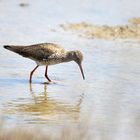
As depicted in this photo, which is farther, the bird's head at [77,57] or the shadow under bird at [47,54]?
the bird's head at [77,57]

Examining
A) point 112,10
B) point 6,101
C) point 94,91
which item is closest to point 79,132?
point 6,101

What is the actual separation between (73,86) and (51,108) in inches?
57.3

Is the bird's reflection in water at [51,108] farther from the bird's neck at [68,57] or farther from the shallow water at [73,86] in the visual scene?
the bird's neck at [68,57]

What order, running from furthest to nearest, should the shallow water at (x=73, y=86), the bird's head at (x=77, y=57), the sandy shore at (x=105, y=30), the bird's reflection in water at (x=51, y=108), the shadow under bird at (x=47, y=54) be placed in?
1. the sandy shore at (x=105, y=30)
2. the bird's head at (x=77, y=57)
3. the shadow under bird at (x=47, y=54)
4. the bird's reflection in water at (x=51, y=108)
5. the shallow water at (x=73, y=86)

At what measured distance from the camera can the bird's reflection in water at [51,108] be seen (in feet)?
31.8

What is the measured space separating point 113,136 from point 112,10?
9674mm

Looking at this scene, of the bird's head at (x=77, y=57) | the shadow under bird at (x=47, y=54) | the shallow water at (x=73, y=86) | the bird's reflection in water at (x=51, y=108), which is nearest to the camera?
the shallow water at (x=73, y=86)

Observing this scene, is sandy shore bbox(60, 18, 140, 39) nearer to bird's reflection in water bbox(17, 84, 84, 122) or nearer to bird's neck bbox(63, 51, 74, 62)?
bird's neck bbox(63, 51, 74, 62)

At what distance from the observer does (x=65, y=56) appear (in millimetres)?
12805

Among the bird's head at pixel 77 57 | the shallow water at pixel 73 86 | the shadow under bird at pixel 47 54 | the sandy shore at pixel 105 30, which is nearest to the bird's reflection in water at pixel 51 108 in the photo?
the shallow water at pixel 73 86

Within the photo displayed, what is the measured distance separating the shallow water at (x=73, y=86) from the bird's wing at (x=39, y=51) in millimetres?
293

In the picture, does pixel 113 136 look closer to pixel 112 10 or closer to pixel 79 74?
pixel 79 74

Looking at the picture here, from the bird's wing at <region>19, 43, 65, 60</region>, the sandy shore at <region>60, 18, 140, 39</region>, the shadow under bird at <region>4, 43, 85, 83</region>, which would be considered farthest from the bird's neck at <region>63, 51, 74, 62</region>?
the sandy shore at <region>60, 18, 140, 39</region>

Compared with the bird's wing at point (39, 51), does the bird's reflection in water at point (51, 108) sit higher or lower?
lower
